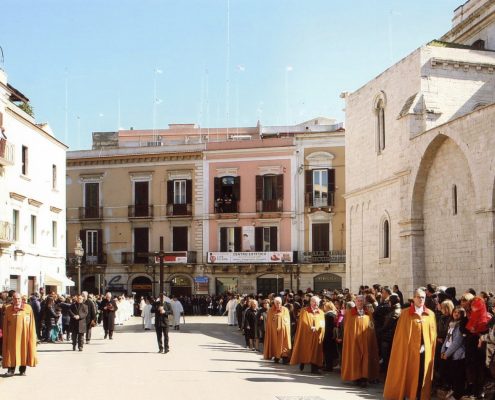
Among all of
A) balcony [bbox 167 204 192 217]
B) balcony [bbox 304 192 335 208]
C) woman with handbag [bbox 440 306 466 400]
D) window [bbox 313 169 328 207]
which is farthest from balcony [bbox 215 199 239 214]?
woman with handbag [bbox 440 306 466 400]

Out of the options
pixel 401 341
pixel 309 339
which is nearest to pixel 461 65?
pixel 309 339

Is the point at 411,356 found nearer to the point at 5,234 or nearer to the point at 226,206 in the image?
the point at 5,234

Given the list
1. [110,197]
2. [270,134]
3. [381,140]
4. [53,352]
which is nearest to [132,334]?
[53,352]

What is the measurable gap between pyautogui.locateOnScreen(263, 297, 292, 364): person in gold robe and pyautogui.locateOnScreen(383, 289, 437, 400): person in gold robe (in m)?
5.93

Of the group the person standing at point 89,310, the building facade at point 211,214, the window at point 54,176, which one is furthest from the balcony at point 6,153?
the building facade at point 211,214

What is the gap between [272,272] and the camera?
45.9 meters

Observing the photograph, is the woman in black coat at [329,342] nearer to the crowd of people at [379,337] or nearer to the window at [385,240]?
the crowd of people at [379,337]

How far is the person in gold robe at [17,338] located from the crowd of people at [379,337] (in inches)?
0.7

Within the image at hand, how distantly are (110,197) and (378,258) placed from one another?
79.1 ft

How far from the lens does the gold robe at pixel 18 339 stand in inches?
585

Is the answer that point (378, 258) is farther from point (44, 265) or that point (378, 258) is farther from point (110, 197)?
point (110, 197)

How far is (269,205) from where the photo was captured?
4656cm

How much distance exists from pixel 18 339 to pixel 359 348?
6213 millimetres

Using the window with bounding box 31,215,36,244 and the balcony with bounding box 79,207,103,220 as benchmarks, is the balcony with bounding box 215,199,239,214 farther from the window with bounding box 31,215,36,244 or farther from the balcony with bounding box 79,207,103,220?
the window with bounding box 31,215,36,244
